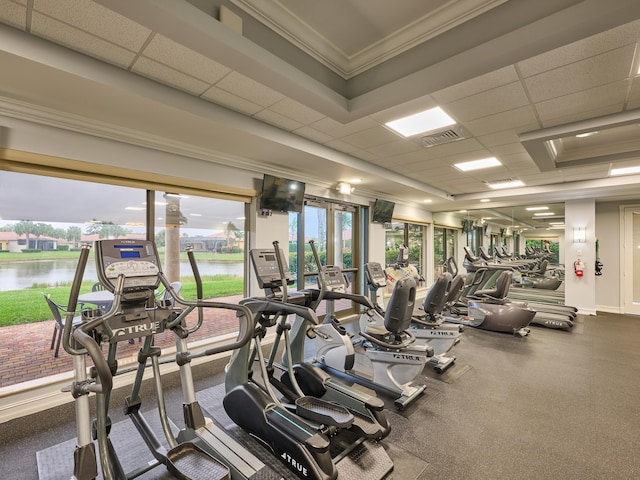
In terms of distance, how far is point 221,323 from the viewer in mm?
5742

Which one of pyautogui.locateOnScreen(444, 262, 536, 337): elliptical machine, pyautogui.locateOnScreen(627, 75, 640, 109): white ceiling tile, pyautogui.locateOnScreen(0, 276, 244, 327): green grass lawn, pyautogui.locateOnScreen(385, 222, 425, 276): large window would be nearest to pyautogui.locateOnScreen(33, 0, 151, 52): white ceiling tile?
pyautogui.locateOnScreen(0, 276, 244, 327): green grass lawn

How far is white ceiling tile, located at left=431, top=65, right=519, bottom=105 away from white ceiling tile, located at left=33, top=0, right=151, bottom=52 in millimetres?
2215

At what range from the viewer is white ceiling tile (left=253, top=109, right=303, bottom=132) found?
306 cm

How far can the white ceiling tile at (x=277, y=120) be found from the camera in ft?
10.0

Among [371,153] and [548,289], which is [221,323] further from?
[548,289]

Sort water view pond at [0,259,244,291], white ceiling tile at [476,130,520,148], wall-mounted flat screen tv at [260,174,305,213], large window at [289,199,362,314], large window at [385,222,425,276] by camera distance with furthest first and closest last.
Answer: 1. large window at [385,222,425,276]
2. large window at [289,199,362,314]
3. wall-mounted flat screen tv at [260,174,305,213]
4. white ceiling tile at [476,130,520,148]
5. water view pond at [0,259,244,291]

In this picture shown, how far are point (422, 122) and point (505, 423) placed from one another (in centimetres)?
293

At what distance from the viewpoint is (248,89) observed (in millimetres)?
2566

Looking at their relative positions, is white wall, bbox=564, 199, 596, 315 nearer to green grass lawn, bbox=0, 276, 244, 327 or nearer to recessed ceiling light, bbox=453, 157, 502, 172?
recessed ceiling light, bbox=453, 157, 502, 172

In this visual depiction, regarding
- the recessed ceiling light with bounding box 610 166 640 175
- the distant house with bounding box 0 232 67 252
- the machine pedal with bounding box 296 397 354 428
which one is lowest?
the machine pedal with bounding box 296 397 354 428

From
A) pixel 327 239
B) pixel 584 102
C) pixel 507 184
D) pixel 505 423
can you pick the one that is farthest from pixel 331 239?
pixel 584 102

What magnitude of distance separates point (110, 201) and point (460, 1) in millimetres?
3820

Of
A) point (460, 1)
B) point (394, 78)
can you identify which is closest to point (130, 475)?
point (394, 78)

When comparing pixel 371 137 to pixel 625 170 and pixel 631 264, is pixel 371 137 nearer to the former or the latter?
pixel 625 170
